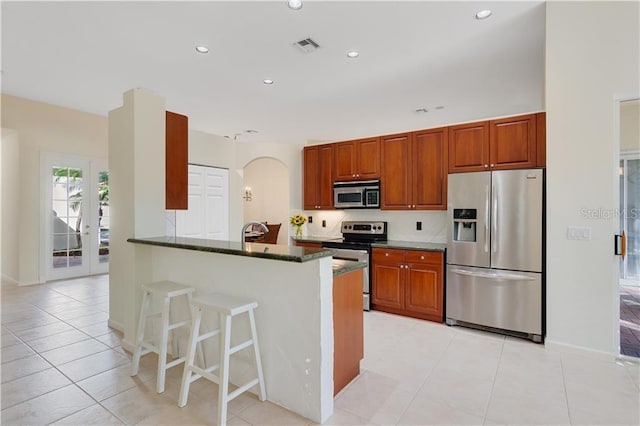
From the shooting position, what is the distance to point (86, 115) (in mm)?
5688

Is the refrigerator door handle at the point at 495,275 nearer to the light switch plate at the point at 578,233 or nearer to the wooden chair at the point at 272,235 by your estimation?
the light switch plate at the point at 578,233

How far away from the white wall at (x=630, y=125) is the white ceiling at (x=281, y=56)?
97 centimetres

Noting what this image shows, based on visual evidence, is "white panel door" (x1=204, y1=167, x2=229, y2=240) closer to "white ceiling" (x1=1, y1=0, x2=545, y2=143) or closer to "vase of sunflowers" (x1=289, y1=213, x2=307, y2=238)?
Answer: "white ceiling" (x1=1, y1=0, x2=545, y2=143)

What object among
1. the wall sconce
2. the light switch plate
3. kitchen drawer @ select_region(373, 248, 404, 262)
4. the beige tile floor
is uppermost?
the wall sconce

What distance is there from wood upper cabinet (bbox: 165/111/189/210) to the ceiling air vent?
136cm

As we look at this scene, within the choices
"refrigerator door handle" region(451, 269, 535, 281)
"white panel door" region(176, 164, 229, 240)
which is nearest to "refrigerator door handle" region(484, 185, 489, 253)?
"refrigerator door handle" region(451, 269, 535, 281)

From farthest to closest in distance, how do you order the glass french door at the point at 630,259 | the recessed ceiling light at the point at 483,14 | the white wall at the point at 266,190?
the white wall at the point at 266,190
the glass french door at the point at 630,259
the recessed ceiling light at the point at 483,14

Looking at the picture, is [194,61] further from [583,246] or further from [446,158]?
[583,246]

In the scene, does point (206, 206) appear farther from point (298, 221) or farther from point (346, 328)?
point (346, 328)

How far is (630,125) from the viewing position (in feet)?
10.6

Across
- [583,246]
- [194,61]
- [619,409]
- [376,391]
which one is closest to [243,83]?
[194,61]

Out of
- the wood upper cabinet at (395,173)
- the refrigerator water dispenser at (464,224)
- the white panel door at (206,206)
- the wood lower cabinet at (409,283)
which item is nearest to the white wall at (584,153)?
the refrigerator water dispenser at (464,224)

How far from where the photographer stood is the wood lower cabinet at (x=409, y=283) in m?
3.65

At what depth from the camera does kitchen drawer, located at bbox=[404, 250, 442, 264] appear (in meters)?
3.65
